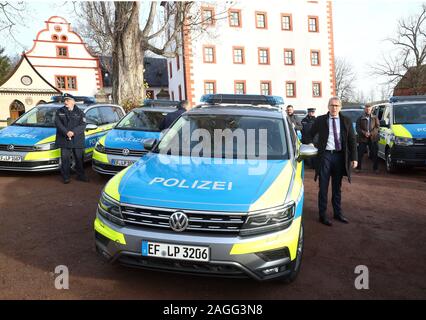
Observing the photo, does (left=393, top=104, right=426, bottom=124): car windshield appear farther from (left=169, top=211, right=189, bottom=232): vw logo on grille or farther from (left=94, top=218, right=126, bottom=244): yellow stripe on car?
(left=94, top=218, right=126, bottom=244): yellow stripe on car

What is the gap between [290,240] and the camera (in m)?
3.36

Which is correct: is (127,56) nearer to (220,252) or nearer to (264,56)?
(220,252)

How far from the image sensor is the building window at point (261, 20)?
37125 millimetres

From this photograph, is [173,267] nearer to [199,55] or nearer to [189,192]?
[189,192]

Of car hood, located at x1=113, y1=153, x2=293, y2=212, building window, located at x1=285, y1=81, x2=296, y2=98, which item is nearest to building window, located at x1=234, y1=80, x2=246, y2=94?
building window, located at x1=285, y1=81, x2=296, y2=98

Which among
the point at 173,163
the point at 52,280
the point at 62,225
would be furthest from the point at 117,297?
the point at 62,225

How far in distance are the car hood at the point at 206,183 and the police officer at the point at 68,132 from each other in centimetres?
450

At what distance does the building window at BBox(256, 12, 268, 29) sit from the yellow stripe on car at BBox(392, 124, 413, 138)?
2973 cm

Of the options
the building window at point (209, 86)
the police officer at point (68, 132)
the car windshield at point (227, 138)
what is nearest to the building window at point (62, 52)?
the building window at point (209, 86)

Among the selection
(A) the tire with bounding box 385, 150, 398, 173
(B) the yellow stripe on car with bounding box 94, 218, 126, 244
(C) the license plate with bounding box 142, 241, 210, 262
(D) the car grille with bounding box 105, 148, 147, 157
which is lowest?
(A) the tire with bounding box 385, 150, 398, 173

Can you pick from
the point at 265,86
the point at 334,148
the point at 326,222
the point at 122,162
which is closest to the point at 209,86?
the point at 265,86

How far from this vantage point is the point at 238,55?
36.9 m

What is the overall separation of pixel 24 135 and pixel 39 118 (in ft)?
3.29

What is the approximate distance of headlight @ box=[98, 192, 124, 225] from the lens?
3.45 m
